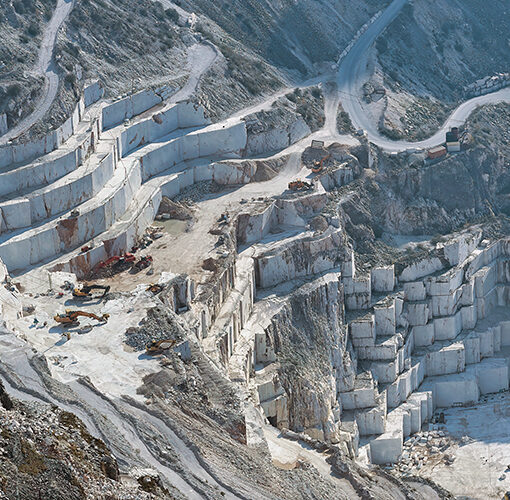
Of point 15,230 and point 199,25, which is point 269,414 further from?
point 199,25

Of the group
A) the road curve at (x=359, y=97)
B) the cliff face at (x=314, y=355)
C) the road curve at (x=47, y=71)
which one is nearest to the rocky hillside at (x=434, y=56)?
the road curve at (x=359, y=97)

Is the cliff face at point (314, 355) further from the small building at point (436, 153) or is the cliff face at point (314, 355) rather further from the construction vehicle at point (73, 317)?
the small building at point (436, 153)

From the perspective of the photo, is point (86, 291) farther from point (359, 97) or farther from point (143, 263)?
point (359, 97)

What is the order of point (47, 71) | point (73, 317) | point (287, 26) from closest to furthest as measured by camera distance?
point (73, 317), point (47, 71), point (287, 26)

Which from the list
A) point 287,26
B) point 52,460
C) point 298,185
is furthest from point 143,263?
point 287,26

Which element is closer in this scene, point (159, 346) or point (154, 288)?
point (159, 346)
